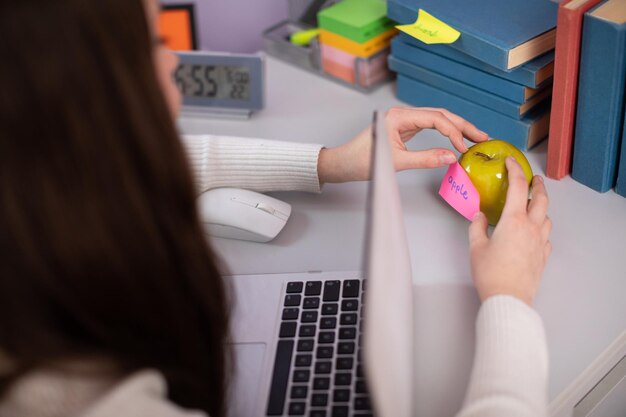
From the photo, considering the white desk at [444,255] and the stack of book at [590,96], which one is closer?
the white desk at [444,255]

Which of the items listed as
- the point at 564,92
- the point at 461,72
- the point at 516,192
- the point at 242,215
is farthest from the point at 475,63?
the point at 242,215

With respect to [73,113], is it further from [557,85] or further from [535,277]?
[557,85]

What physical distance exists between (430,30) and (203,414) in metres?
0.67

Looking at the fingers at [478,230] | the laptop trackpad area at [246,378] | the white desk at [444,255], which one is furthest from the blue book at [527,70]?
the laptop trackpad area at [246,378]

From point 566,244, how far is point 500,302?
197mm

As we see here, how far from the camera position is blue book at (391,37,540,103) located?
104 cm

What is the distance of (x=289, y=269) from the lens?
93 cm

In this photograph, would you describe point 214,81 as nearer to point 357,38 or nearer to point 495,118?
point 357,38

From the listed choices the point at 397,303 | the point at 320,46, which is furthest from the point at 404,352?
the point at 320,46

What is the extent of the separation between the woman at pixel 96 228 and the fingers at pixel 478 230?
0.33 meters

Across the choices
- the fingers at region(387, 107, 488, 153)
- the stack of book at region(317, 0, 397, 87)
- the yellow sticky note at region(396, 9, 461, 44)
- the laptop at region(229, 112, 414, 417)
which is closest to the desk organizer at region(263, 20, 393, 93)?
the stack of book at region(317, 0, 397, 87)

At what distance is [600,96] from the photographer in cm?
92

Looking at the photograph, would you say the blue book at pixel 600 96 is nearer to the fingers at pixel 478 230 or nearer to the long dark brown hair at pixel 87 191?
the fingers at pixel 478 230

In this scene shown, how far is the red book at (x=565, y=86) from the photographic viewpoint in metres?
0.90
